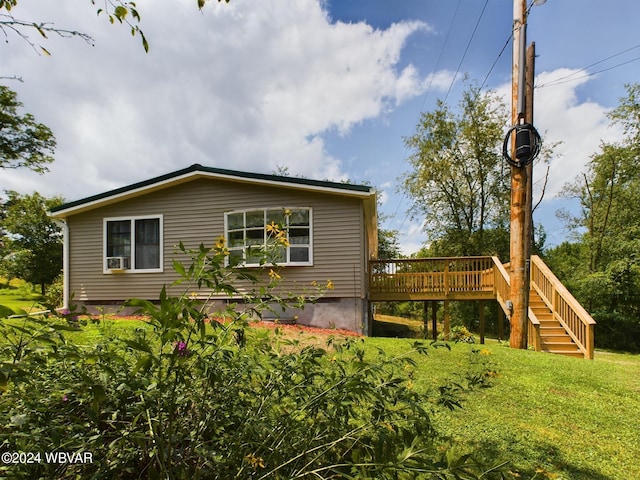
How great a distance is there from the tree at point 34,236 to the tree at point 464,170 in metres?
22.2

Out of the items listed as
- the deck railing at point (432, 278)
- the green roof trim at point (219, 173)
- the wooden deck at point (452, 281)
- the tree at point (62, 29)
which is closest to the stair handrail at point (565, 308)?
the wooden deck at point (452, 281)

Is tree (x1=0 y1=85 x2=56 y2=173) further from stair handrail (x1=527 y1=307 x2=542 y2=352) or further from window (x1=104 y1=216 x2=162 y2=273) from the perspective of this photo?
stair handrail (x1=527 y1=307 x2=542 y2=352)

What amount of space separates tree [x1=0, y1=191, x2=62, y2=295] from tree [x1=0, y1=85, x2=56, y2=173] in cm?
287

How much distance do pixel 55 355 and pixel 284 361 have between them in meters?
0.96

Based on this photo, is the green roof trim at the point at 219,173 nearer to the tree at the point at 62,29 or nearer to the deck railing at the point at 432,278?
the deck railing at the point at 432,278

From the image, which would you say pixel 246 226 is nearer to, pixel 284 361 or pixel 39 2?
pixel 39 2

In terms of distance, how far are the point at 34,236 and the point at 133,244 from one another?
49.6 ft

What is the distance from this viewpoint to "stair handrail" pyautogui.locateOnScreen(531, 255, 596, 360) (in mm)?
7090

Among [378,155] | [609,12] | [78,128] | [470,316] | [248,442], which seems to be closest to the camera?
[248,442]

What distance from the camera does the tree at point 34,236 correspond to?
19.1 meters

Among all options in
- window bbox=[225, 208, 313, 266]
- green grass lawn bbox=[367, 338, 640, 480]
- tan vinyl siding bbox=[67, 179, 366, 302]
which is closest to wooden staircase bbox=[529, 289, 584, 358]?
green grass lawn bbox=[367, 338, 640, 480]

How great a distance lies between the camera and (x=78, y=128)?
6.71 metres

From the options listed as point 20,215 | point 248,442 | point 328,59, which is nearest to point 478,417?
point 248,442

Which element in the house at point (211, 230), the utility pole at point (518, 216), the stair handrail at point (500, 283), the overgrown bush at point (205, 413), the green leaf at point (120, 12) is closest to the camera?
the overgrown bush at point (205, 413)
